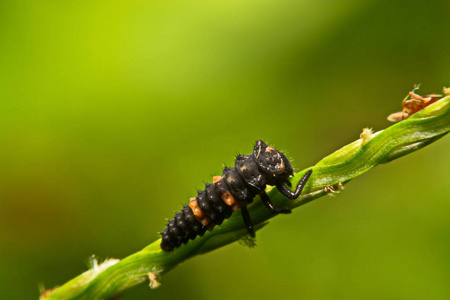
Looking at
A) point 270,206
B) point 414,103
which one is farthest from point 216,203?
point 414,103

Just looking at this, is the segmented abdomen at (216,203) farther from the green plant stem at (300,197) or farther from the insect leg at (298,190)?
the insect leg at (298,190)

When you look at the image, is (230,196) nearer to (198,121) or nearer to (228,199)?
(228,199)

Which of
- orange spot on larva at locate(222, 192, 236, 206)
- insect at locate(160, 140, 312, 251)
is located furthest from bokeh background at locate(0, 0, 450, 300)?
orange spot on larva at locate(222, 192, 236, 206)

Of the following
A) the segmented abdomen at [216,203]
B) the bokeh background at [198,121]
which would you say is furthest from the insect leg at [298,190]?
the bokeh background at [198,121]

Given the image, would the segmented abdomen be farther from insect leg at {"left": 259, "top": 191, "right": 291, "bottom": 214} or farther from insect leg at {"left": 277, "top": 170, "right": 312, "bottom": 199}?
insect leg at {"left": 277, "top": 170, "right": 312, "bottom": 199}

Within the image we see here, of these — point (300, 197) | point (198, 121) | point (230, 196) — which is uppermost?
point (198, 121)

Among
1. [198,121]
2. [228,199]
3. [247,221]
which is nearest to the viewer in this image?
[247,221]
